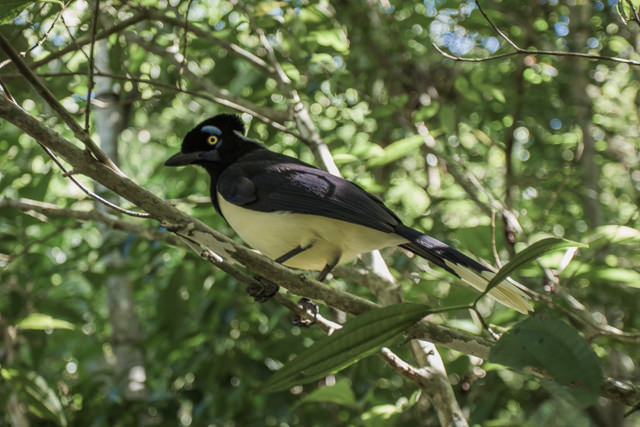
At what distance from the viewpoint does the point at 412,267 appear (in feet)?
15.8

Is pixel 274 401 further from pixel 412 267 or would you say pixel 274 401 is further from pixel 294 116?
pixel 294 116

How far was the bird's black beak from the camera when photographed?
3717 mm

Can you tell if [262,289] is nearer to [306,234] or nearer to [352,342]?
[306,234]

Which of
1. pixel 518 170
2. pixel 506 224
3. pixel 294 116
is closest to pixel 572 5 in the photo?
pixel 518 170

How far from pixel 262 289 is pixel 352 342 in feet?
4.15

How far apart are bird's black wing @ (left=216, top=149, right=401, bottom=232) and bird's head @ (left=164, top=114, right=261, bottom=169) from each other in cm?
26

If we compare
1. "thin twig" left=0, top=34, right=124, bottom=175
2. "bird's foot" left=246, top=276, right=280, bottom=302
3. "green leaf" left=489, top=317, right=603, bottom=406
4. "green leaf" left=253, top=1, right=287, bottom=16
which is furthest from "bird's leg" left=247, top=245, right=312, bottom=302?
"green leaf" left=253, top=1, right=287, bottom=16

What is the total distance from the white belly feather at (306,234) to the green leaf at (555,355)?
1823 millimetres

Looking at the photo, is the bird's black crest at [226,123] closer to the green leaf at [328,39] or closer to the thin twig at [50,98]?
the green leaf at [328,39]

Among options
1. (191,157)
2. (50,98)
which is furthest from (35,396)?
(50,98)

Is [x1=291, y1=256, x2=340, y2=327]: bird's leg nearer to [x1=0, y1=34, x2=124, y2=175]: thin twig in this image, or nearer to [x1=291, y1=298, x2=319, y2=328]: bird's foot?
[x1=291, y1=298, x2=319, y2=328]: bird's foot

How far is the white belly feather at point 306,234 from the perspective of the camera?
129 inches

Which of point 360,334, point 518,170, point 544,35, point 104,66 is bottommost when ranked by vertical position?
point 518,170

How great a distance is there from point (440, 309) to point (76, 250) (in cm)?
348
